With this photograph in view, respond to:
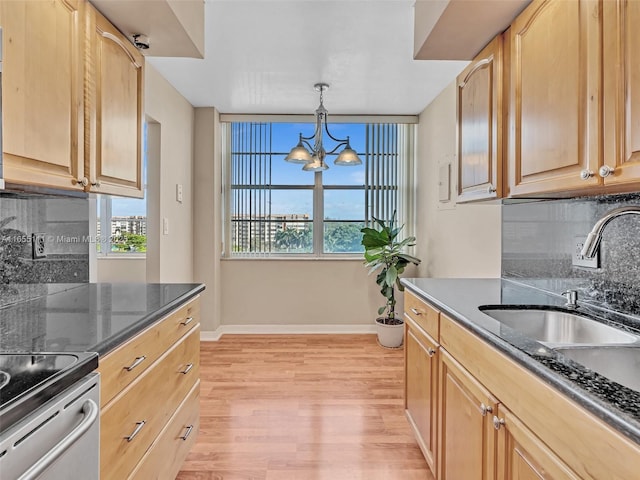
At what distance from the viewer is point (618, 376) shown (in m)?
1.09

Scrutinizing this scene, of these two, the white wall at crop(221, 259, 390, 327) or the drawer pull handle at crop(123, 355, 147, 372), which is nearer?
the drawer pull handle at crop(123, 355, 147, 372)

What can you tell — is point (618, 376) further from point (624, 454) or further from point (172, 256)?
point (172, 256)

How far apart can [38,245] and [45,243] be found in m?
0.05

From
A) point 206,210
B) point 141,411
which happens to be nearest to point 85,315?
point 141,411

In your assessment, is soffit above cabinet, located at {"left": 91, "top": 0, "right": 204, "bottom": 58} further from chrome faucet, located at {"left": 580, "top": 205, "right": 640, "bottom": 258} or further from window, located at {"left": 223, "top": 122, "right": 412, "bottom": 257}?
window, located at {"left": 223, "top": 122, "right": 412, "bottom": 257}

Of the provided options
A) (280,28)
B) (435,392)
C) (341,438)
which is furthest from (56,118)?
(341,438)

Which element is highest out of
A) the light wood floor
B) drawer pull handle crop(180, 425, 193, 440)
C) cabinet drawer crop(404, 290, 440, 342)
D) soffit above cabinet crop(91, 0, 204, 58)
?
soffit above cabinet crop(91, 0, 204, 58)

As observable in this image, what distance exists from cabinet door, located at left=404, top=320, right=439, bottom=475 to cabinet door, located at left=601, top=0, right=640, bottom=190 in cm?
102


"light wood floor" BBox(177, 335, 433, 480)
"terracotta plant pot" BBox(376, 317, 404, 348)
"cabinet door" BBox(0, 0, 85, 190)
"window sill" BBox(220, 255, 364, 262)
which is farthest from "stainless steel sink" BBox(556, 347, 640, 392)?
"window sill" BBox(220, 255, 364, 262)

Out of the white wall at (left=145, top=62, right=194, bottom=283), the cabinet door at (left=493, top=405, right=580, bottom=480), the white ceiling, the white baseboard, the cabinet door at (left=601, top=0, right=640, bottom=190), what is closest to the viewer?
the cabinet door at (left=493, top=405, right=580, bottom=480)

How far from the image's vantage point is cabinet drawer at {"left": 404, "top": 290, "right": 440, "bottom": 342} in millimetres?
1737

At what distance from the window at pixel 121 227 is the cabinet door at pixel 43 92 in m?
2.41

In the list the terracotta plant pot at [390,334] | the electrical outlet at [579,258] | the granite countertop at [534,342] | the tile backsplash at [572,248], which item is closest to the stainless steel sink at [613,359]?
the granite countertop at [534,342]

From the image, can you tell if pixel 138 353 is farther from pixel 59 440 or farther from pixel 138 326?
pixel 59 440
